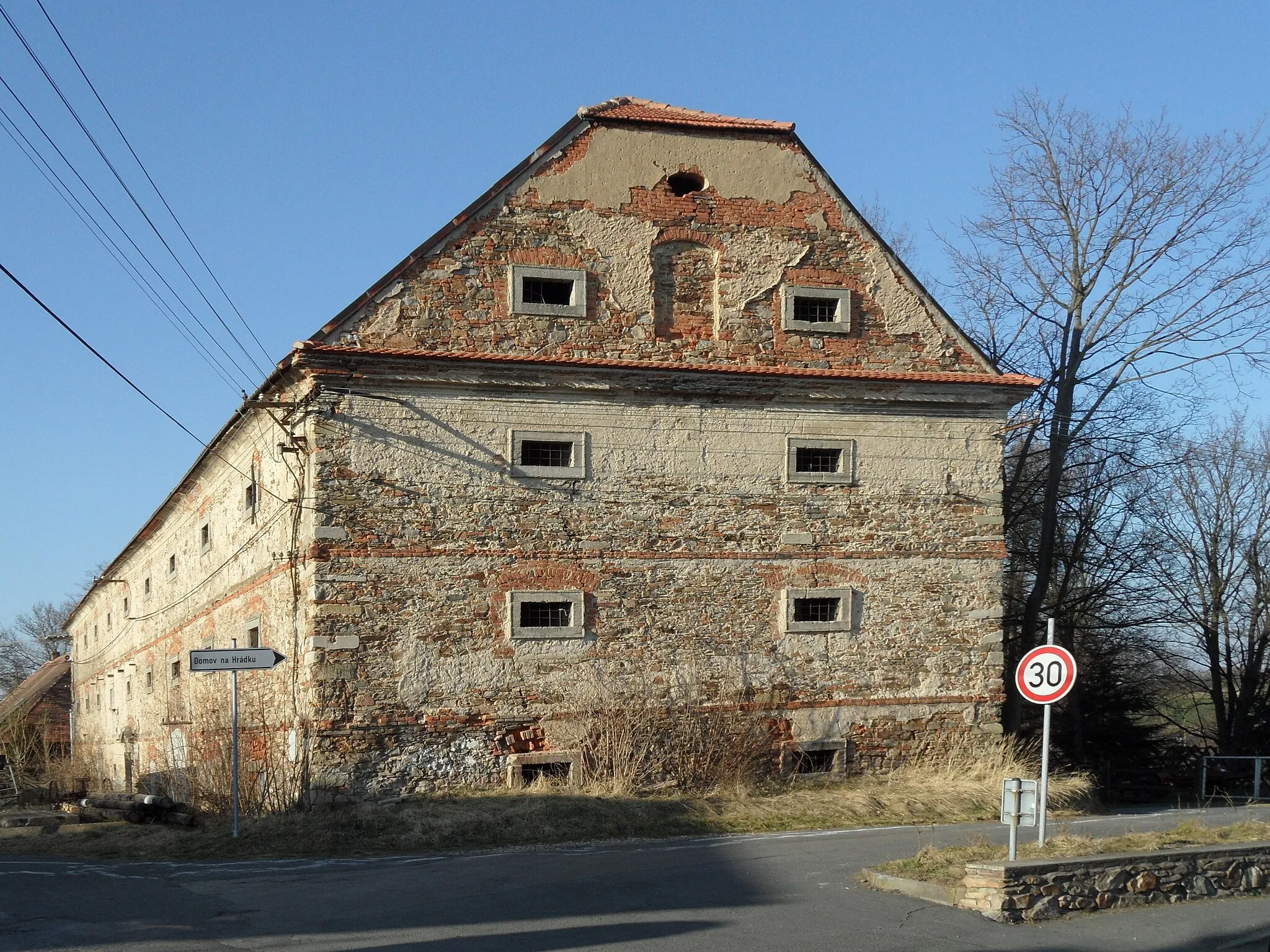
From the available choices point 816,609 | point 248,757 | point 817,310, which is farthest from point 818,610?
point 248,757

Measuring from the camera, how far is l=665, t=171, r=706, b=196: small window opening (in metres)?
20.1

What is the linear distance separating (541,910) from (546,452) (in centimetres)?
948

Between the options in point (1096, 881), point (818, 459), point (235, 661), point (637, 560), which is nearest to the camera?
point (1096, 881)

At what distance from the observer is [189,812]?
17094mm

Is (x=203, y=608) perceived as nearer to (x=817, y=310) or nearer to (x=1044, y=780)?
(x=817, y=310)

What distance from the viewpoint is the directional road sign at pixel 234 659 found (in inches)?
591

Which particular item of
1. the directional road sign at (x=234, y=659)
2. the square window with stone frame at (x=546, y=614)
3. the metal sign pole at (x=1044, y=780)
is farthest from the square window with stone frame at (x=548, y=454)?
the metal sign pole at (x=1044, y=780)

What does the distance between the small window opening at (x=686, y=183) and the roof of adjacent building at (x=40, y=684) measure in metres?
41.7

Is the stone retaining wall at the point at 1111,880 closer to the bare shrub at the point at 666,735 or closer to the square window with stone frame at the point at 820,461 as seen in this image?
the bare shrub at the point at 666,735

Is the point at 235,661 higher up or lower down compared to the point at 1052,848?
higher up

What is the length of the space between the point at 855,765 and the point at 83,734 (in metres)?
38.6

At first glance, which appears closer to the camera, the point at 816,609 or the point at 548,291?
the point at 548,291

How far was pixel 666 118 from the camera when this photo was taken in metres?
20.1

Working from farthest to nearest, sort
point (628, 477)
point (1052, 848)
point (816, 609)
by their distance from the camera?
1. point (816, 609)
2. point (628, 477)
3. point (1052, 848)
